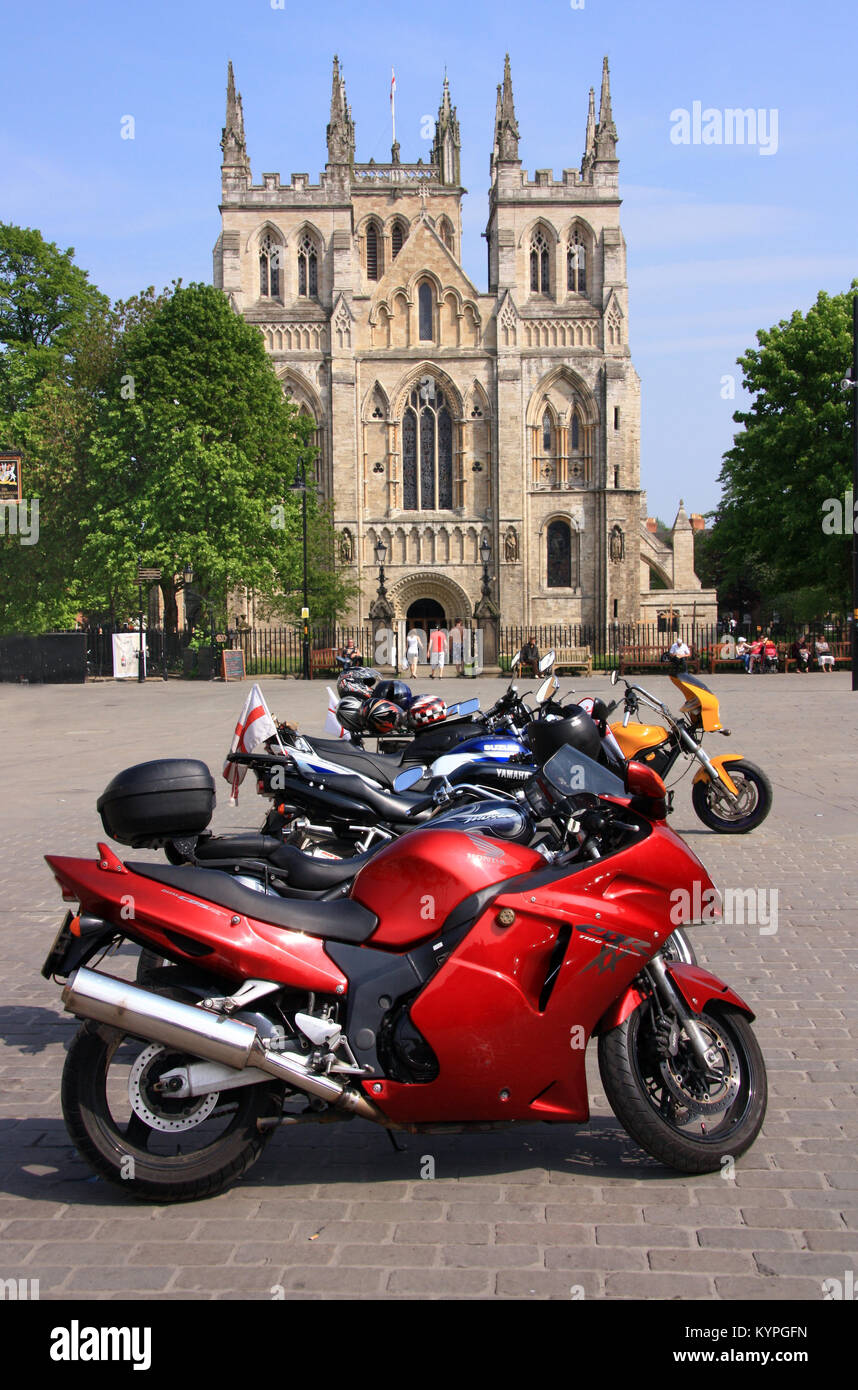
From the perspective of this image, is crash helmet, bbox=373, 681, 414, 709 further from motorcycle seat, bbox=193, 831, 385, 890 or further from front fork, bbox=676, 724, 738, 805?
motorcycle seat, bbox=193, 831, 385, 890

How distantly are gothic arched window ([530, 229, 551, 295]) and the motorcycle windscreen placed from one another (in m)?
54.8

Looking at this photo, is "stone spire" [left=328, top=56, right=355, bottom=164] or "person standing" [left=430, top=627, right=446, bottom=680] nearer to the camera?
"person standing" [left=430, top=627, right=446, bottom=680]

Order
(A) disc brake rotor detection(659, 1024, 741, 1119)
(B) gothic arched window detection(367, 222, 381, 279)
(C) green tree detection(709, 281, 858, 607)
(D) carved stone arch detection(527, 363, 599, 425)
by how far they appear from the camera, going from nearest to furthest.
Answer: (A) disc brake rotor detection(659, 1024, 741, 1119) → (C) green tree detection(709, 281, 858, 607) → (D) carved stone arch detection(527, 363, 599, 425) → (B) gothic arched window detection(367, 222, 381, 279)

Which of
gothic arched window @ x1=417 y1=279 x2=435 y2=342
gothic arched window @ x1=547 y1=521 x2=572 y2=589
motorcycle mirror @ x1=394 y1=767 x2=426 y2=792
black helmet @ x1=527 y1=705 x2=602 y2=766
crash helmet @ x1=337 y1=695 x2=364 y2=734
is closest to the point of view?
black helmet @ x1=527 y1=705 x2=602 y2=766

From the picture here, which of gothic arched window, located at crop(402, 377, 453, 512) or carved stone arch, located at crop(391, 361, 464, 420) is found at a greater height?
carved stone arch, located at crop(391, 361, 464, 420)

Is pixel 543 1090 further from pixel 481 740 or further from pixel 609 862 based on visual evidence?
pixel 481 740

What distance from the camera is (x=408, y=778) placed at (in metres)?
6.39

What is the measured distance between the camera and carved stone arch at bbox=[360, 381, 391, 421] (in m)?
54.8

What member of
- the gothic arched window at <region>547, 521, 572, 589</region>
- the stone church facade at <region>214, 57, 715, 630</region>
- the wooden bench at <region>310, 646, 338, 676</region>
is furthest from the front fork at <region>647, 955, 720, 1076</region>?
the gothic arched window at <region>547, 521, 572, 589</region>

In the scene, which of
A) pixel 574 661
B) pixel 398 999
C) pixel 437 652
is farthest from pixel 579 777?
pixel 574 661

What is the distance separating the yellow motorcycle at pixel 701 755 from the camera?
26.6ft

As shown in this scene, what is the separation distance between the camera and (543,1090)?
338 cm

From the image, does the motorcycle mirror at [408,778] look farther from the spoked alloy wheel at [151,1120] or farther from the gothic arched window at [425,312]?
the gothic arched window at [425,312]
